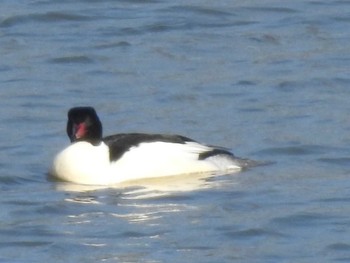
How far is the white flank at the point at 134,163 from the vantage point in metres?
14.0

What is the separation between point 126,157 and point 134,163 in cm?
11

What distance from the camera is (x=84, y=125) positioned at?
46.9 ft

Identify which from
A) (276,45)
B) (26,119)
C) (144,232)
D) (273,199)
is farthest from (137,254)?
(276,45)

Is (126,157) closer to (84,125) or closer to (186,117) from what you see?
(84,125)

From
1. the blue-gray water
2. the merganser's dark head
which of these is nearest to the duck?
the merganser's dark head

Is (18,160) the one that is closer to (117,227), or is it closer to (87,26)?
(117,227)

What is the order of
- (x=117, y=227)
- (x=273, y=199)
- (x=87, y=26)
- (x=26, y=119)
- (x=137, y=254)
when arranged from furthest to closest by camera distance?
(x=87, y=26) → (x=26, y=119) → (x=273, y=199) → (x=117, y=227) → (x=137, y=254)

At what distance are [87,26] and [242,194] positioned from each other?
310 inches

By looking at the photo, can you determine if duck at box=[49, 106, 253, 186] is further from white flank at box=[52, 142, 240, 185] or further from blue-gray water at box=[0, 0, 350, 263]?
blue-gray water at box=[0, 0, 350, 263]

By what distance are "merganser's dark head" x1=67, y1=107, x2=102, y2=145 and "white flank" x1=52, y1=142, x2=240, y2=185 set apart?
0.08 m

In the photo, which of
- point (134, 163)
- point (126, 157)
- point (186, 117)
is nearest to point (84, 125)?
point (126, 157)

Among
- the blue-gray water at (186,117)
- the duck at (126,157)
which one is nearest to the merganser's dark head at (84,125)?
the duck at (126,157)

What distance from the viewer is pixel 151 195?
13469 millimetres

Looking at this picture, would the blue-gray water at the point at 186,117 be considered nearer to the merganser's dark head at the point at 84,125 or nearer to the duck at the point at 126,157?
the duck at the point at 126,157
